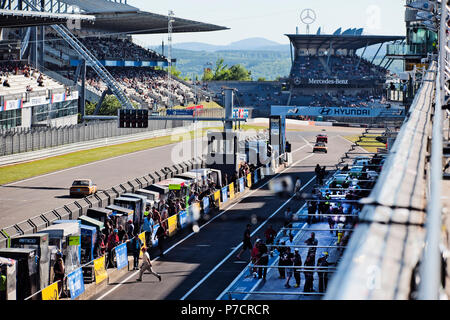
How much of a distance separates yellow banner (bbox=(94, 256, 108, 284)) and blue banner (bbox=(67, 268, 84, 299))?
1.20 m

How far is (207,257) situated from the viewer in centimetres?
2533

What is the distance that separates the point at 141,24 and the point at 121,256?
93.4 metres

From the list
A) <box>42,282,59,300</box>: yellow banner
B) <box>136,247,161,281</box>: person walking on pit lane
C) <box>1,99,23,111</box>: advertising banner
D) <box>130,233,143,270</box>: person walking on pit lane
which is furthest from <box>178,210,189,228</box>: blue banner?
<box>1,99,23,111</box>: advertising banner

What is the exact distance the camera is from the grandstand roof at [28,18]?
52562mm

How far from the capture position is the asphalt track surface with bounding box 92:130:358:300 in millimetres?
20500

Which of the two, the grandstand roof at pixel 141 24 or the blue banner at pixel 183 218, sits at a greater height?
the grandstand roof at pixel 141 24

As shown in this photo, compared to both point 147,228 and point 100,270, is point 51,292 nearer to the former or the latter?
point 100,270

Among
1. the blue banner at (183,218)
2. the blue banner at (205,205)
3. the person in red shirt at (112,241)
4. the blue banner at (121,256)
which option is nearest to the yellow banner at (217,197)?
the blue banner at (205,205)

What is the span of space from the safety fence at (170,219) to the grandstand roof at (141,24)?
2130 inches

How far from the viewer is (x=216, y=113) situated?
324 ft

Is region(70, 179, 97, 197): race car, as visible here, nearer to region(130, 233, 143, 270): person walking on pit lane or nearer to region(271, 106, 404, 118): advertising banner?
region(130, 233, 143, 270): person walking on pit lane

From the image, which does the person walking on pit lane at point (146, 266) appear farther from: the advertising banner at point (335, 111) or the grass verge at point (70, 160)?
the advertising banner at point (335, 111)
